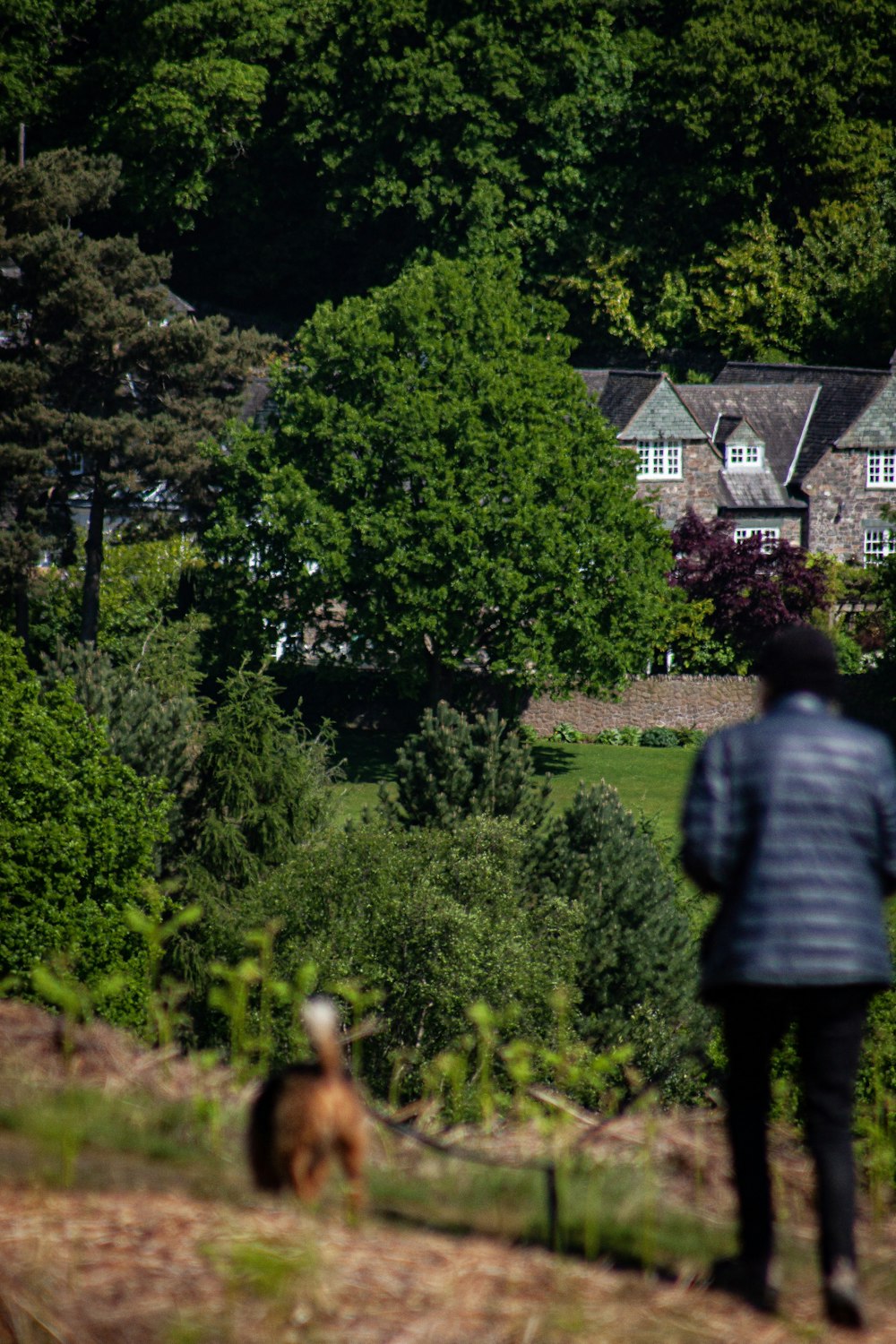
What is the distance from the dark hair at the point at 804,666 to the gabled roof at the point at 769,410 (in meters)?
56.0

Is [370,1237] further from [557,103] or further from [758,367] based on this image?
[557,103]

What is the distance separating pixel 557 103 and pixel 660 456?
1802 cm

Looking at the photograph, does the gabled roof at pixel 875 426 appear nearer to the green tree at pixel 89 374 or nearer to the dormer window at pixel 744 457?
the dormer window at pixel 744 457

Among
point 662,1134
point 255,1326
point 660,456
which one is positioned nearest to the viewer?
point 255,1326

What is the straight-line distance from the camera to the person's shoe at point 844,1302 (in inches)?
154

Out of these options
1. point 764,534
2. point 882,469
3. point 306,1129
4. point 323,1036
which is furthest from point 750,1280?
point 882,469

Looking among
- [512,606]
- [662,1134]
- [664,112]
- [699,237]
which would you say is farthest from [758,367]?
[662,1134]

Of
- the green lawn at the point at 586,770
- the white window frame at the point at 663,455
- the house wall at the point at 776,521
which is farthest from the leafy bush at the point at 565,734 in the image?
the white window frame at the point at 663,455

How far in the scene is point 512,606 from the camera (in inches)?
1839

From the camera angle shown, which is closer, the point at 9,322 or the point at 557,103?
the point at 9,322

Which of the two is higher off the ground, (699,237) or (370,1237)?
(699,237)

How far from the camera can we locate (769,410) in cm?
6031

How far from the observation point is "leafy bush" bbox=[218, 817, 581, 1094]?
28.8 meters

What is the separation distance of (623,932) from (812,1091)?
27.7 meters
